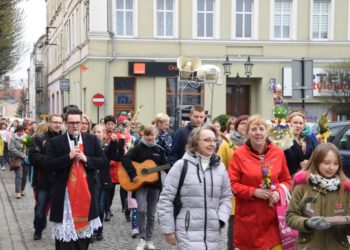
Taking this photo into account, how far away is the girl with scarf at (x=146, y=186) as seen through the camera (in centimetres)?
852

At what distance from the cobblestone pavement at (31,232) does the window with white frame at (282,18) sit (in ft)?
68.1

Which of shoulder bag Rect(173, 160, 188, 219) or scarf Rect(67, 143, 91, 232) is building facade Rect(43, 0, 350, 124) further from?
shoulder bag Rect(173, 160, 188, 219)

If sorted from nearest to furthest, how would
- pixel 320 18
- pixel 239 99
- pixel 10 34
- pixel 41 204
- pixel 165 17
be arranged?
pixel 41 204
pixel 10 34
pixel 165 17
pixel 320 18
pixel 239 99

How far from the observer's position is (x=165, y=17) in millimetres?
31312

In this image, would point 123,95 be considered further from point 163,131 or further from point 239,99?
point 163,131

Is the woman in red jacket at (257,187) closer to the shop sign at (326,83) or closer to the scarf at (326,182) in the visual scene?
the scarf at (326,182)

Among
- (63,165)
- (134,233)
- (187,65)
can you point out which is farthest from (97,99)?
(63,165)

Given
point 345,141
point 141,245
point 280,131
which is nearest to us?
point 280,131

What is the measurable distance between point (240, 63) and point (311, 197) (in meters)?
27.6

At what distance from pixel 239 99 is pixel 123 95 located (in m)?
6.33

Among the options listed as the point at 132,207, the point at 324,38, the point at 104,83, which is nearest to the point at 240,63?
the point at 324,38

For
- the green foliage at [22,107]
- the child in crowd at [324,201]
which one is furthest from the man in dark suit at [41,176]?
the green foliage at [22,107]

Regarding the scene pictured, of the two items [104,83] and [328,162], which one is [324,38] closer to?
[104,83]

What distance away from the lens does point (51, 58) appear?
57188 mm
